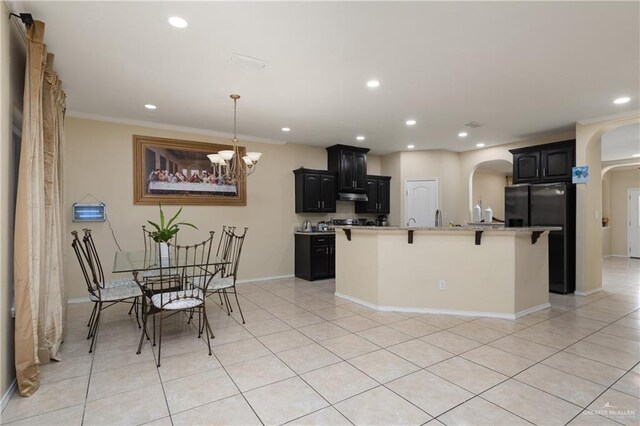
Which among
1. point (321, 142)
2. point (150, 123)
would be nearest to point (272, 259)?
point (321, 142)

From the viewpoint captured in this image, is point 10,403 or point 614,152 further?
point 614,152

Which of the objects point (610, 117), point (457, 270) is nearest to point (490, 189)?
point (610, 117)

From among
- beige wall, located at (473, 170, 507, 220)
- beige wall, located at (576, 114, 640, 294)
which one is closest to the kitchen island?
beige wall, located at (576, 114, 640, 294)

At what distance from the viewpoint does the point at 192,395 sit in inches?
87.4

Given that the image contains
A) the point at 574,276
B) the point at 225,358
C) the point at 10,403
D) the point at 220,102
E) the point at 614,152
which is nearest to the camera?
the point at 10,403

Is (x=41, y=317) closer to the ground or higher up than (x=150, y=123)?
closer to the ground

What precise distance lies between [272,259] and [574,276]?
5.14 m

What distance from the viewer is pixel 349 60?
3.04 meters

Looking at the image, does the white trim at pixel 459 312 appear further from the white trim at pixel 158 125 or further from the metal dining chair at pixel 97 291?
the white trim at pixel 158 125

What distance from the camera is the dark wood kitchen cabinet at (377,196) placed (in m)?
7.32

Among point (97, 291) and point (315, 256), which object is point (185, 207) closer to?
point (97, 291)

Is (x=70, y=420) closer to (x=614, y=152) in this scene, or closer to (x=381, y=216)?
(x=381, y=216)

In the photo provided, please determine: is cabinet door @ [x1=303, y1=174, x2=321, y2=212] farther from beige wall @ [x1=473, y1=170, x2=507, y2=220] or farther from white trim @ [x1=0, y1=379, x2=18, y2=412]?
beige wall @ [x1=473, y1=170, x2=507, y2=220]

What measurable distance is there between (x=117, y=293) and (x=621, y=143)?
910cm
